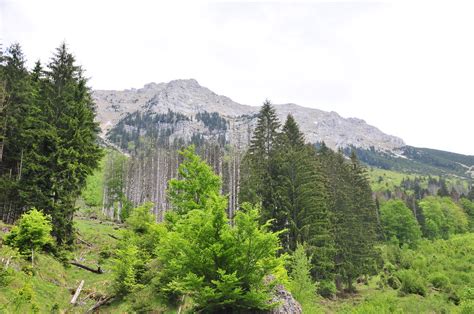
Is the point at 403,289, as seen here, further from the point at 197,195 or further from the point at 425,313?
the point at 197,195

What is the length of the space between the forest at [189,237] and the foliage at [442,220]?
35905 millimetres

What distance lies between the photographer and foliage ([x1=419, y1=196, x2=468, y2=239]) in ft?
271

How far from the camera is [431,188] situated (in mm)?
170750

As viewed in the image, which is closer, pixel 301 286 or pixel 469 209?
pixel 301 286

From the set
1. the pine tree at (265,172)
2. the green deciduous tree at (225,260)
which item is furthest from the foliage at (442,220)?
the green deciduous tree at (225,260)

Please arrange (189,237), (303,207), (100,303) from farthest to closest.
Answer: (303,207)
(100,303)
(189,237)

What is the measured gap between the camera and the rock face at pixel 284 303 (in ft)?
42.9

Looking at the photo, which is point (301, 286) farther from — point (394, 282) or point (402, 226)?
point (402, 226)

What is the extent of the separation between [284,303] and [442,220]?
86105mm

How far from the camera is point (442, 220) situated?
84.5 metres

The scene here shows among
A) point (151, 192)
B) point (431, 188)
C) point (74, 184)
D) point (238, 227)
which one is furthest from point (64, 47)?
point (431, 188)

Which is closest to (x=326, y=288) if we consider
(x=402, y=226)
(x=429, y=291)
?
(x=429, y=291)

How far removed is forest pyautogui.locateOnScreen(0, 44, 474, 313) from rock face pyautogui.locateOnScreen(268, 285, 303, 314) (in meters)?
0.06

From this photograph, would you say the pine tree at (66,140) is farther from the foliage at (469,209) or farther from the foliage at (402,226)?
the foliage at (469,209)
